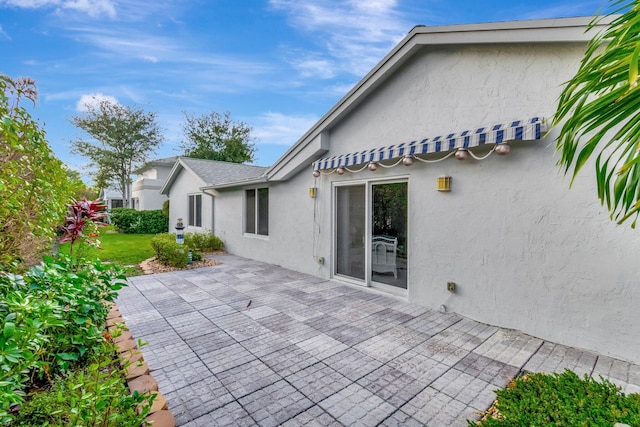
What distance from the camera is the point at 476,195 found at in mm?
6352

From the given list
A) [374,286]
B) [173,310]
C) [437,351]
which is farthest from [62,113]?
[437,351]

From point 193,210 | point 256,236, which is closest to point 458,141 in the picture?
point 256,236

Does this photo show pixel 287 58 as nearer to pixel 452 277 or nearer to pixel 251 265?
pixel 251 265

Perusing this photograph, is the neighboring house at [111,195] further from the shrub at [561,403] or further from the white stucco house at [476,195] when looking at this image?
the shrub at [561,403]

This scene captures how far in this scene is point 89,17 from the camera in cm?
941

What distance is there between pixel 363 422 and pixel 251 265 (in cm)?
935

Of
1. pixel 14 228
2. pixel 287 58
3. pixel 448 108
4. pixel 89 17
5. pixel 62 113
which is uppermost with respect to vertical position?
pixel 62 113

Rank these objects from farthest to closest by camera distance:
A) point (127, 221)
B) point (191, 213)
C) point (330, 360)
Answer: point (127, 221) → point (191, 213) → point (330, 360)

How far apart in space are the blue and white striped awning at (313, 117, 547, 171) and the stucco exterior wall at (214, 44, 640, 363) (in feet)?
0.87

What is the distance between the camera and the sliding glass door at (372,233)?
25.8 ft

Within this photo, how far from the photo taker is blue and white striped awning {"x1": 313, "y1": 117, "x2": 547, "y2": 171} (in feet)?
17.6

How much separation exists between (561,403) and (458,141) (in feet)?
15.0

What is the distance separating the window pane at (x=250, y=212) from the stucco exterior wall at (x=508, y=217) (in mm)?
6728

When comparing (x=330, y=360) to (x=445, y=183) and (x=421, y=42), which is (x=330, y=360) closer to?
(x=445, y=183)
